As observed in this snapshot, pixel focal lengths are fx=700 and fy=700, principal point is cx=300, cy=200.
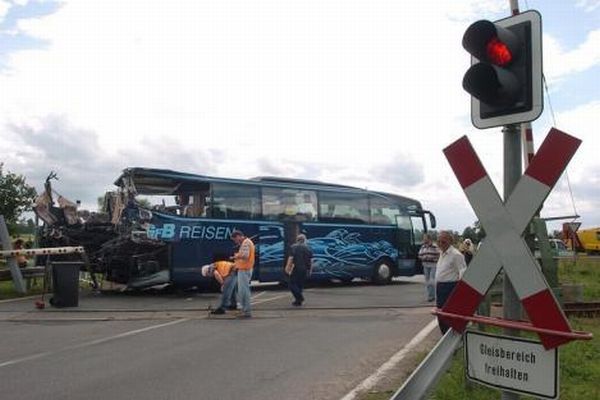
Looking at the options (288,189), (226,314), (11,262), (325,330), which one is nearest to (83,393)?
(325,330)

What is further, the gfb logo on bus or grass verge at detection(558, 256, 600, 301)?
the gfb logo on bus

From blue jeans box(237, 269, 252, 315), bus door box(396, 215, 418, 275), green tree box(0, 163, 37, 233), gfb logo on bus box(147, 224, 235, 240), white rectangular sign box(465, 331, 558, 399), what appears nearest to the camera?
white rectangular sign box(465, 331, 558, 399)

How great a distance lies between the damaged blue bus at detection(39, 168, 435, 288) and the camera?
1883 cm

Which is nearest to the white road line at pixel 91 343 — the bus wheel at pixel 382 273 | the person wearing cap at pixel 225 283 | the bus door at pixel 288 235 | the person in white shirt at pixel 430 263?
the person wearing cap at pixel 225 283

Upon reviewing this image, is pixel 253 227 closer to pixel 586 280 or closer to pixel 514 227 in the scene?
pixel 586 280

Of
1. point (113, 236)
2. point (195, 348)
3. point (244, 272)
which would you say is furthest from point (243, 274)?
point (113, 236)

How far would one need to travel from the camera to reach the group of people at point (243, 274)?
14242mm

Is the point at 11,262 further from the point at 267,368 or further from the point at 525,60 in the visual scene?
the point at 525,60

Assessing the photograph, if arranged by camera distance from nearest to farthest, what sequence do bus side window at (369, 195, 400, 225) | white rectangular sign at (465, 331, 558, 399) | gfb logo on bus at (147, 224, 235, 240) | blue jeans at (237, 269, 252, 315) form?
white rectangular sign at (465, 331, 558, 399)
blue jeans at (237, 269, 252, 315)
gfb logo on bus at (147, 224, 235, 240)
bus side window at (369, 195, 400, 225)

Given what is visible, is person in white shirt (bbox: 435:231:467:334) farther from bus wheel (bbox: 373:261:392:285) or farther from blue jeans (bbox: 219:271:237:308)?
bus wheel (bbox: 373:261:392:285)

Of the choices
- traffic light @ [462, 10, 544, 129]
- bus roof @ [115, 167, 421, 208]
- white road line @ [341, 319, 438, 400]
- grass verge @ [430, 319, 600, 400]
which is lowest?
white road line @ [341, 319, 438, 400]

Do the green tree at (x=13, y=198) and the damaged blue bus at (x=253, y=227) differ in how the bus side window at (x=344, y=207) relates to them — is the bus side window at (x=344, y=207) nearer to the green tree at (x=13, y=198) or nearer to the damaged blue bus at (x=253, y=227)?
the damaged blue bus at (x=253, y=227)

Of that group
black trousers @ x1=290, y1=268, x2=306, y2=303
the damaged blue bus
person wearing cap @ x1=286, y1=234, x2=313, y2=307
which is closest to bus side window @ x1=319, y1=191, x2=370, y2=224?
the damaged blue bus

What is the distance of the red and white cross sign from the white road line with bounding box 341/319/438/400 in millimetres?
3546
